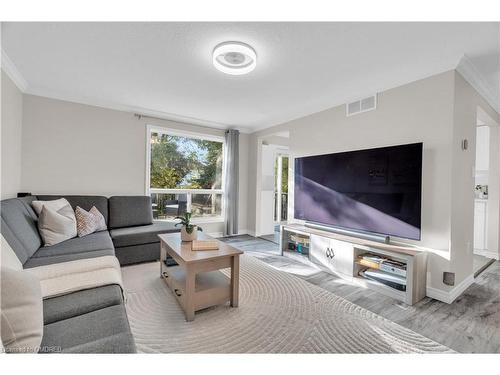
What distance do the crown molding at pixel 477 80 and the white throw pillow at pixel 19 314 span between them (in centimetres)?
332

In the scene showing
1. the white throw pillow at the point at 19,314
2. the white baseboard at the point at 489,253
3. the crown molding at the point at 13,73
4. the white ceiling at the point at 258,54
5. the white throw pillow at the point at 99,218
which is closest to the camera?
the white throw pillow at the point at 19,314

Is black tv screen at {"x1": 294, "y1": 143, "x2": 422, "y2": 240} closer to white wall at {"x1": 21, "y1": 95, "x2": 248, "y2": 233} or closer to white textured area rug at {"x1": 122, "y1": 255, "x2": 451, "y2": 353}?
white textured area rug at {"x1": 122, "y1": 255, "x2": 451, "y2": 353}

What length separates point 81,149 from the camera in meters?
3.26

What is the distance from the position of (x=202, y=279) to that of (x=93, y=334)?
1107mm

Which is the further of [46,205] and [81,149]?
[81,149]

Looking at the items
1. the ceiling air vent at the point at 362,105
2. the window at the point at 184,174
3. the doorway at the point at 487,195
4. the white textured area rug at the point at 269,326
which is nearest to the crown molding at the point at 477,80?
the doorway at the point at 487,195

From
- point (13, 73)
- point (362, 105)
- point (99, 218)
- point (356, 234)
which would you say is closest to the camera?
point (13, 73)

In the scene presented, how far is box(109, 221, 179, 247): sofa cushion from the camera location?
8.98 ft

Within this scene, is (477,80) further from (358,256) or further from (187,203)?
(187,203)

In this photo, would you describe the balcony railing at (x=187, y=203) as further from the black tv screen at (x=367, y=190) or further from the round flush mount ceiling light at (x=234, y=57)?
the round flush mount ceiling light at (x=234, y=57)

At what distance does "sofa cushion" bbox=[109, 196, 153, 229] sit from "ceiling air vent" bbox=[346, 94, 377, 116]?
3224 mm

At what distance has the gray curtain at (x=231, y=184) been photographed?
4.52 meters

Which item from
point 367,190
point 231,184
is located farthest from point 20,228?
point 367,190
